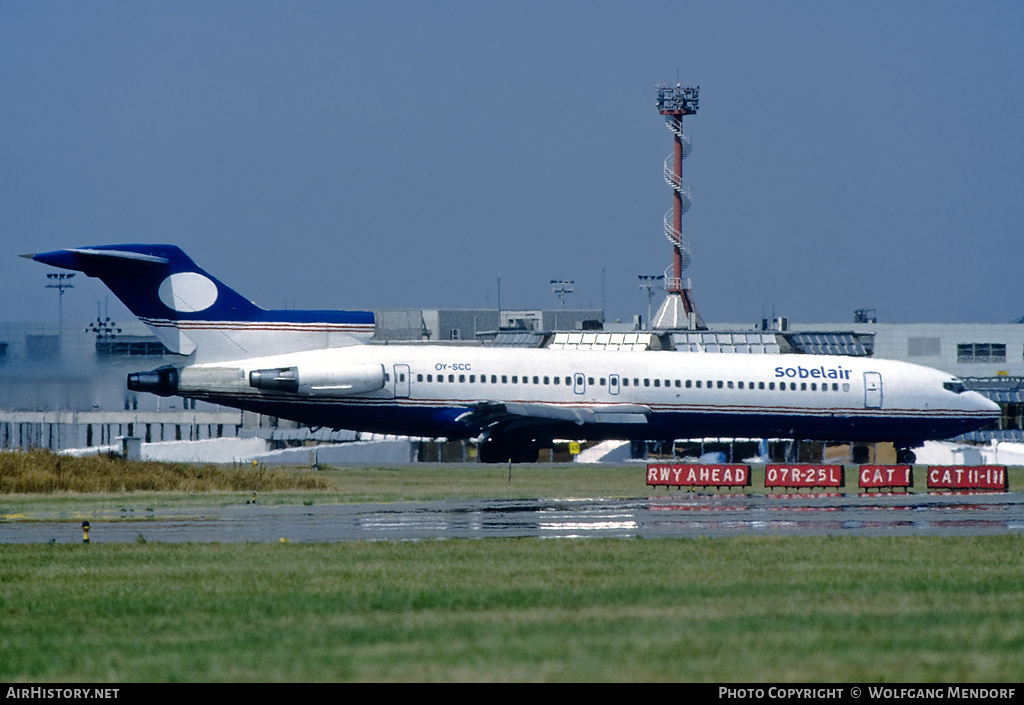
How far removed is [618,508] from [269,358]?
17.0 m

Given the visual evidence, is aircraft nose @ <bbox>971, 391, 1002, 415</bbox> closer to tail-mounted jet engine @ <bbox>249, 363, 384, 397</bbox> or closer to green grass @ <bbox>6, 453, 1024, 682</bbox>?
tail-mounted jet engine @ <bbox>249, 363, 384, 397</bbox>

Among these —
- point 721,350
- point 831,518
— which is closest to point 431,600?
point 831,518

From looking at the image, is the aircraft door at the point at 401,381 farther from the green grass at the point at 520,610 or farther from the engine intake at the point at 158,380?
the green grass at the point at 520,610

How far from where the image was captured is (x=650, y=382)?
47156 millimetres

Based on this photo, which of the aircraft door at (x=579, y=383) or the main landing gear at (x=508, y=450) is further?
the main landing gear at (x=508, y=450)

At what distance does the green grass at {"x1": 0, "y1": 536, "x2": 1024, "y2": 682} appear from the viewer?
10281mm

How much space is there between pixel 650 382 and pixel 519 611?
34001mm

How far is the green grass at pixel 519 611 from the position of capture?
10281 millimetres

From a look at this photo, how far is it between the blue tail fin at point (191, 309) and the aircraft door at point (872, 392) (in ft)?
69.7

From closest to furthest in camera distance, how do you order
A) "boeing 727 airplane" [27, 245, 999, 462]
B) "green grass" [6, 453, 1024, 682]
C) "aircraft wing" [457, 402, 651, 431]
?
"green grass" [6, 453, 1024, 682]
"boeing 727 airplane" [27, 245, 999, 462]
"aircraft wing" [457, 402, 651, 431]

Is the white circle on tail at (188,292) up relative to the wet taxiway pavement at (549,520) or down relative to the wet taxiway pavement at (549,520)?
up

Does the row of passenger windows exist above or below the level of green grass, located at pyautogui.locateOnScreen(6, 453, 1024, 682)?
above

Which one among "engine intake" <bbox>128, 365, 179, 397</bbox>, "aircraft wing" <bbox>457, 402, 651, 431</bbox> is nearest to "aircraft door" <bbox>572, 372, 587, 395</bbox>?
"aircraft wing" <bbox>457, 402, 651, 431</bbox>

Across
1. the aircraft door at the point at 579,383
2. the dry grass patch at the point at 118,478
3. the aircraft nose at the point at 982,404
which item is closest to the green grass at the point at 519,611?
the dry grass patch at the point at 118,478
